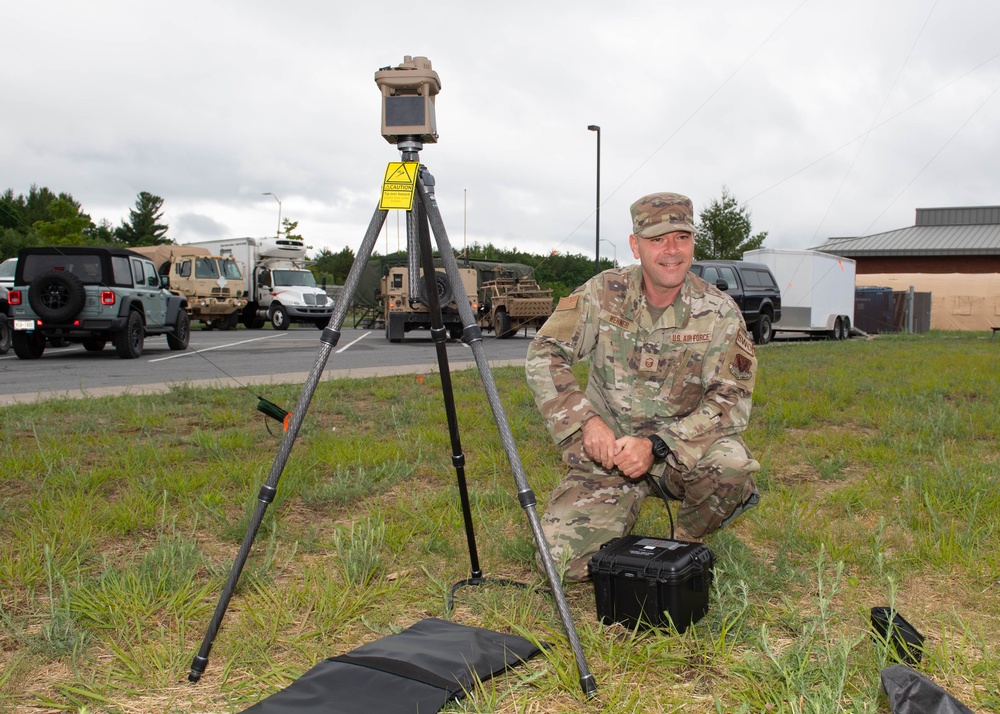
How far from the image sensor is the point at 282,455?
237 cm

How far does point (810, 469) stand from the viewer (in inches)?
188

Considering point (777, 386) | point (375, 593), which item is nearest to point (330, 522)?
point (375, 593)

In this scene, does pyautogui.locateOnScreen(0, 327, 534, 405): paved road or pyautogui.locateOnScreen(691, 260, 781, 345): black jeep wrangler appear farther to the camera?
pyautogui.locateOnScreen(691, 260, 781, 345): black jeep wrangler

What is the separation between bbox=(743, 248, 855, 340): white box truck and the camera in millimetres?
19062

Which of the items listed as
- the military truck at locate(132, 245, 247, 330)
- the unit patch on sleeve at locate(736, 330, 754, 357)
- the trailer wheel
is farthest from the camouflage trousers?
the military truck at locate(132, 245, 247, 330)

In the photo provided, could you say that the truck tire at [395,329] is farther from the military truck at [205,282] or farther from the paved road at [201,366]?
the military truck at [205,282]

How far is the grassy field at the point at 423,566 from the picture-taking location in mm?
2213

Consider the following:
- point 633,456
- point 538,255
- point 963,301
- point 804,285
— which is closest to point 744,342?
point 633,456

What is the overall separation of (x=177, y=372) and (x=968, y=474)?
8.72m

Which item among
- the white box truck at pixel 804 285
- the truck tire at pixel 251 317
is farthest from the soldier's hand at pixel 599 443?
the truck tire at pixel 251 317

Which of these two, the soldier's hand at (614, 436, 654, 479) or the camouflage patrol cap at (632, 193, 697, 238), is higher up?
the camouflage patrol cap at (632, 193, 697, 238)

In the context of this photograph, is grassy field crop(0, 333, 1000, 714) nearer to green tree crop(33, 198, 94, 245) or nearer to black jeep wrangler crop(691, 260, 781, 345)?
black jeep wrangler crop(691, 260, 781, 345)

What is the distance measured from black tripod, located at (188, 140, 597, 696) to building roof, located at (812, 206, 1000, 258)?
4166cm

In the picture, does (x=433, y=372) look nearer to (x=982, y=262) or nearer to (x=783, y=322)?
(x=783, y=322)
